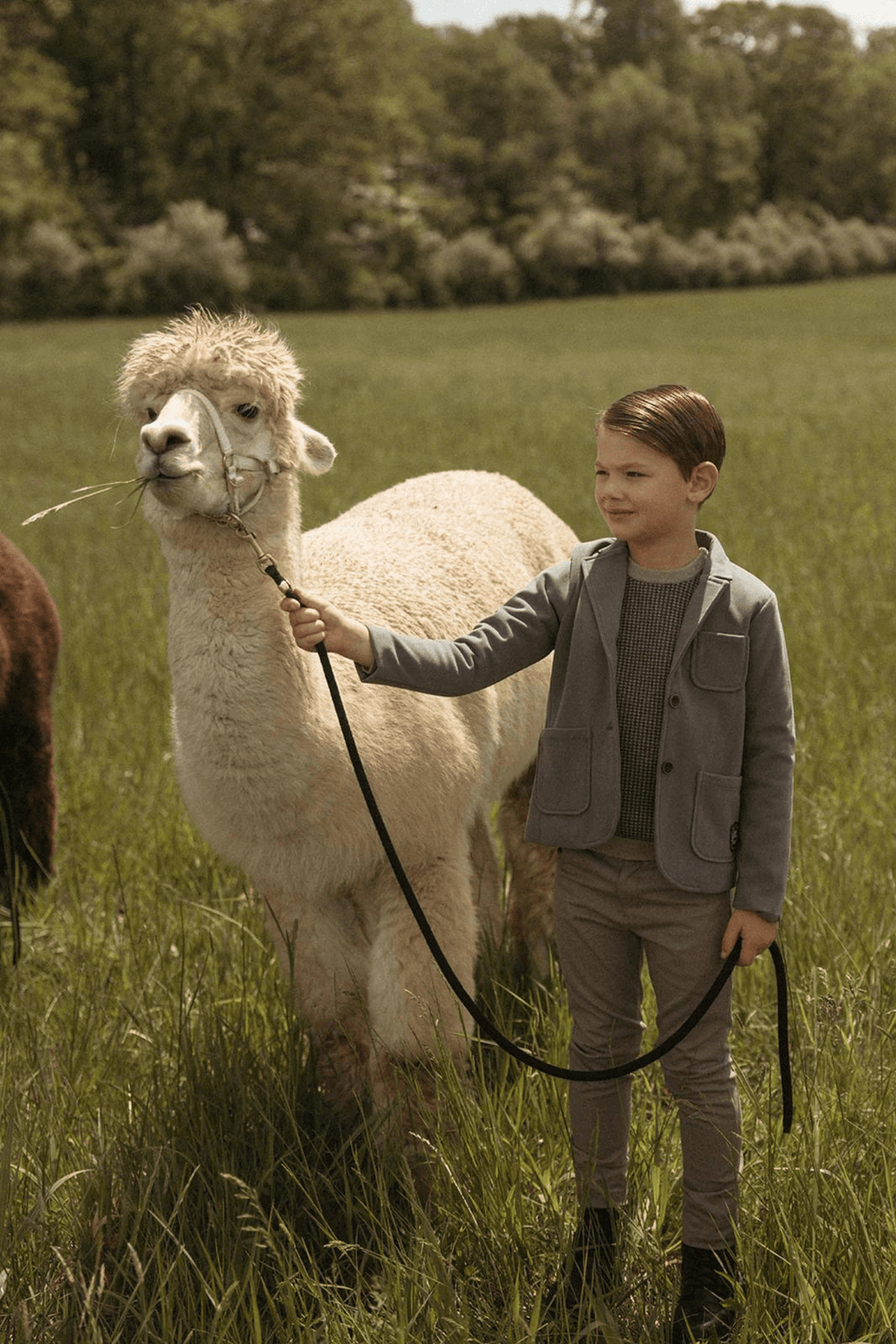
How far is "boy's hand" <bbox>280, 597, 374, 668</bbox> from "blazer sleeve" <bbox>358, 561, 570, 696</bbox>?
0.02m

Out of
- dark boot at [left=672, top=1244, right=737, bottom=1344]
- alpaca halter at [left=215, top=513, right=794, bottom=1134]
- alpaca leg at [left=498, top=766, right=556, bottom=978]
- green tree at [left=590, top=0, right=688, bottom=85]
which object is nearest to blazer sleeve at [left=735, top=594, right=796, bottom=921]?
alpaca halter at [left=215, top=513, right=794, bottom=1134]

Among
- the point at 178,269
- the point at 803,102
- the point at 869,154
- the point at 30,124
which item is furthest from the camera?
the point at 803,102

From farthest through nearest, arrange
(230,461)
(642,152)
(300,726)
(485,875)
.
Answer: (642,152) < (485,875) < (300,726) < (230,461)

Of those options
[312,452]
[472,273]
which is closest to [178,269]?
[472,273]

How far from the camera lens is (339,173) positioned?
48344 mm

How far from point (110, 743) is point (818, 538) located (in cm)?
488

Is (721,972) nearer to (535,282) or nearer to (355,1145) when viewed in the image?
(355,1145)

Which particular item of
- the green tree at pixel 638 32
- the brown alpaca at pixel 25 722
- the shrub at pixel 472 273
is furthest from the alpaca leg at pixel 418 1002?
the green tree at pixel 638 32

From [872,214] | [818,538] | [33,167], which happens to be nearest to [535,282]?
[33,167]

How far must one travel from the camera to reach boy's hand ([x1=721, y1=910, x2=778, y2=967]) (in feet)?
6.49

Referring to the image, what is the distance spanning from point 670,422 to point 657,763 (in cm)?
55

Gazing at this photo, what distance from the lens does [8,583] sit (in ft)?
11.8

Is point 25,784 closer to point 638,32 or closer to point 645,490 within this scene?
point 645,490

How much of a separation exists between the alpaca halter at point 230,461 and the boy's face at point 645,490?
0.63 m
